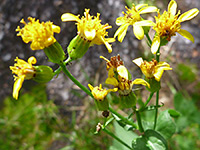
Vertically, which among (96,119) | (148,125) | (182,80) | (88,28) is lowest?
(182,80)

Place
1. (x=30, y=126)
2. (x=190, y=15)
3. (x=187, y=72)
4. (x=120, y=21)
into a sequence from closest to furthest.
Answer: (x=190, y=15) < (x=120, y=21) < (x=30, y=126) < (x=187, y=72)

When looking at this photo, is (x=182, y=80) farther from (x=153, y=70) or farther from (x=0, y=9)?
(x=0, y=9)

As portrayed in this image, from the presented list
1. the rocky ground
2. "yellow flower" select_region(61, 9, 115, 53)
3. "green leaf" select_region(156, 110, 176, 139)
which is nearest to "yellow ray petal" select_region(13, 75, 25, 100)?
"yellow flower" select_region(61, 9, 115, 53)

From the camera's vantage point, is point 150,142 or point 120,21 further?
point 120,21

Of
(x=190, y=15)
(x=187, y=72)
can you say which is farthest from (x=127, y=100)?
(x=187, y=72)

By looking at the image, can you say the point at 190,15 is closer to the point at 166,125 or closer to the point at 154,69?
the point at 154,69

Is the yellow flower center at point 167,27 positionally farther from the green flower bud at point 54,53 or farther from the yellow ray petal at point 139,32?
the green flower bud at point 54,53

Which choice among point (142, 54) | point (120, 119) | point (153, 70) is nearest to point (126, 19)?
point (153, 70)

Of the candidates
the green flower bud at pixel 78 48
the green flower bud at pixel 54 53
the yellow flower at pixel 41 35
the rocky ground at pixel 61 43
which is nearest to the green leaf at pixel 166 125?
the green flower bud at pixel 78 48
